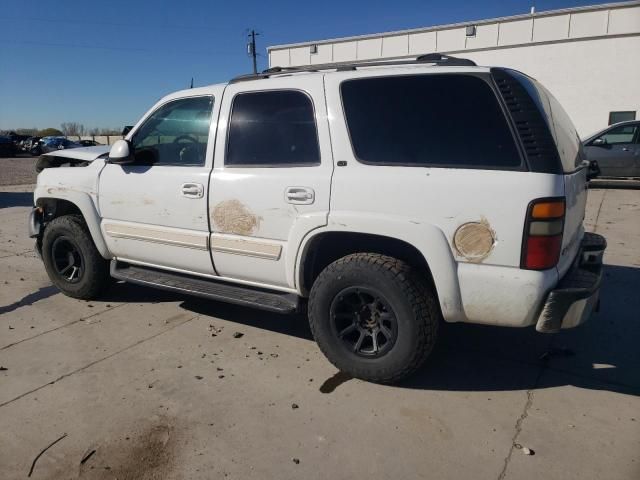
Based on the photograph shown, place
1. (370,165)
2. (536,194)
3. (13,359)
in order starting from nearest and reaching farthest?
(536,194)
(370,165)
(13,359)

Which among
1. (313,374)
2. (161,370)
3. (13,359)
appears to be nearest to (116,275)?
(13,359)

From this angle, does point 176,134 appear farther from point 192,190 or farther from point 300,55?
point 300,55

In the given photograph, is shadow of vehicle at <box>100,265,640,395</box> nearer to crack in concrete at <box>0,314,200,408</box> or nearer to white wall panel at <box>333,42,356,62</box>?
crack in concrete at <box>0,314,200,408</box>

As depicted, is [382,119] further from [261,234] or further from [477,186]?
[261,234]

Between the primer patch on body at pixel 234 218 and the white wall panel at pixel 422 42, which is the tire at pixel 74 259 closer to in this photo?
the primer patch on body at pixel 234 218

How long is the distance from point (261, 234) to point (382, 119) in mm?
1132

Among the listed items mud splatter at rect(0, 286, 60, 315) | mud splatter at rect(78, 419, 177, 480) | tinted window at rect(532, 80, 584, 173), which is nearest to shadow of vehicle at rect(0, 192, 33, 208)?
mud splatter at rect(0, 286, 60, 315)

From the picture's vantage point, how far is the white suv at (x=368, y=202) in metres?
2.59

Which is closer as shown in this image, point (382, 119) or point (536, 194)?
point (536, 194)

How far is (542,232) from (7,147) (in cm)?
3543

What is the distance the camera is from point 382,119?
2986mm

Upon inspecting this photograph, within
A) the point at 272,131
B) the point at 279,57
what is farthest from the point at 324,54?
the point at 272,131

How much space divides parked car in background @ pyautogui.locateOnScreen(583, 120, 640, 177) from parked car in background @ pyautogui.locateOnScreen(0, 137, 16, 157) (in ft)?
106

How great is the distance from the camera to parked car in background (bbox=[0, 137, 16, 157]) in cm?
3005
